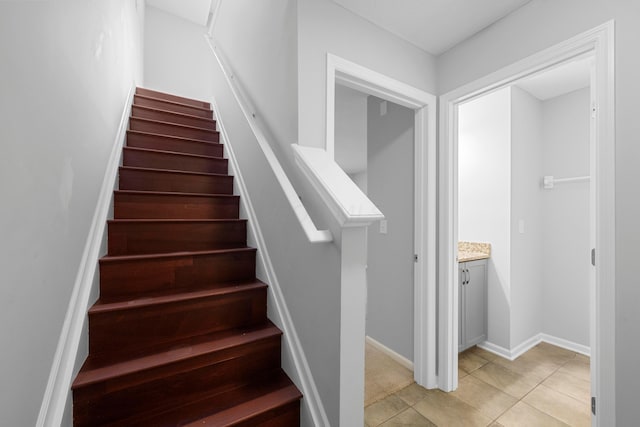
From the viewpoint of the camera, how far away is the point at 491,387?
81.9 inches

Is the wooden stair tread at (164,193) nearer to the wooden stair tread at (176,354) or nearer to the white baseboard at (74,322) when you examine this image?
the white baseboard at (74,322)

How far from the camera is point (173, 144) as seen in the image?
8.01ft

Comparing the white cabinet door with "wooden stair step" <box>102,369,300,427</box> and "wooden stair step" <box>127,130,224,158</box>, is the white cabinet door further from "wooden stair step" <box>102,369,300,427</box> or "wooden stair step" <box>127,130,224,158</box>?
"wooden stair step" <box>127,130,224,158</box>

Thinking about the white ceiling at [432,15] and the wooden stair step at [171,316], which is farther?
the white ceiling at [432,15]

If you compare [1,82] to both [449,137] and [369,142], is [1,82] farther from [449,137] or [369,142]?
[369,142]

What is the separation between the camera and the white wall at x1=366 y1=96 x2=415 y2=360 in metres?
2.29

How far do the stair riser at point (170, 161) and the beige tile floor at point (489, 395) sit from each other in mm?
2187

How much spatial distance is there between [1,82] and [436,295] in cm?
236

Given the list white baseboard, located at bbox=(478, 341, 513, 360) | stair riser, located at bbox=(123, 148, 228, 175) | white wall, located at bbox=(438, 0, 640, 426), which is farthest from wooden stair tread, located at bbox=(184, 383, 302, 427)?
white baseboard, located at bbox=(478, 341, 513, 360)

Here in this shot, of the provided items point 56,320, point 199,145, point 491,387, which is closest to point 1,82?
point 56,320

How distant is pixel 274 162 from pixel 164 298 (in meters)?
0.89

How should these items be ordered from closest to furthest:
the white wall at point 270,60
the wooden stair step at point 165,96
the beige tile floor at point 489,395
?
the white wall at point 270,60 → the beige tile floor at point 489,395 → the wooden stair step at point 165,96

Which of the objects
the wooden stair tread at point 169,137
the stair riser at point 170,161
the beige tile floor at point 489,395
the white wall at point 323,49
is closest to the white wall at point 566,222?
the beige tile floor at point 489,395

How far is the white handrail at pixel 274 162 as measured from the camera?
3.64 feet
